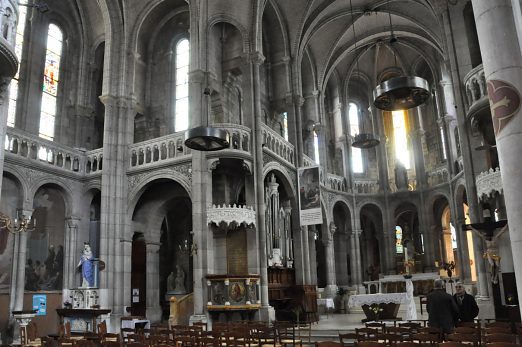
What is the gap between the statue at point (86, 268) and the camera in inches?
756

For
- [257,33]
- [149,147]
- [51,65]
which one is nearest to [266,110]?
[257,33]

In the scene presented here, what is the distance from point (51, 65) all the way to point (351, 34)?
656 inches

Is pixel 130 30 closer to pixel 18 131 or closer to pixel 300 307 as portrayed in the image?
pixel 18 131

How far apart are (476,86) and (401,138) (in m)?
16.3

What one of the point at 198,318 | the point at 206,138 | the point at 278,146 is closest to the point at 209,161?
the point at 206,138

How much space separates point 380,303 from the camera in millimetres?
18188

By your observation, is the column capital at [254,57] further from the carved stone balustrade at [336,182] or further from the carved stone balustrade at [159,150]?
the carved stone balustrade at [336,182]

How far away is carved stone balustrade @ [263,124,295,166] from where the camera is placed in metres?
21.2

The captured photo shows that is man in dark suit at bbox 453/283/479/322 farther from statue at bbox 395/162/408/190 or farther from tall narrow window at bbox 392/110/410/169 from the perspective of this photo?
tall narrow window at bbox 392/110/410/169

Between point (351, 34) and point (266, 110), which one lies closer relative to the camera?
point (266, 110)

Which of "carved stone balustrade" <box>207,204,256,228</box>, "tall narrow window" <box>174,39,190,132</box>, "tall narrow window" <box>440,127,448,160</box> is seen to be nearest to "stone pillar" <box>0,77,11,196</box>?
"carved stone balustrade" <box>207,204,256,228</box>

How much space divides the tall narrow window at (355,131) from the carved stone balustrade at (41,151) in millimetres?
17805

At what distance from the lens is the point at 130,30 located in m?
22.7

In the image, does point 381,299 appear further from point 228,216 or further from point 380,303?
point 228,216
